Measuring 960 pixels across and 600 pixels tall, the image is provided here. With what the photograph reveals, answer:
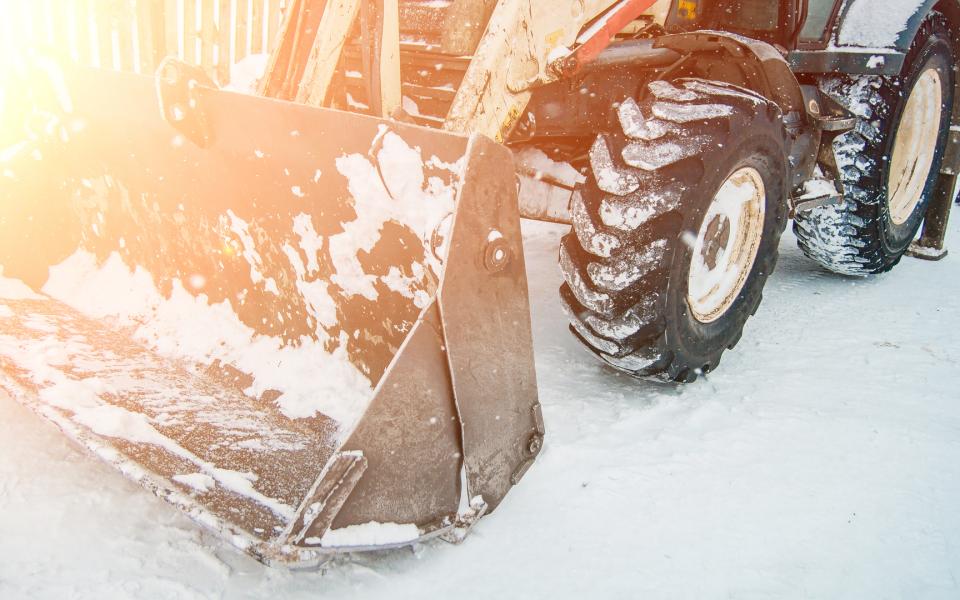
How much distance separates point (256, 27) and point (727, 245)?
683 centimetres

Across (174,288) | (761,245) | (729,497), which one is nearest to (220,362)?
(174,288)

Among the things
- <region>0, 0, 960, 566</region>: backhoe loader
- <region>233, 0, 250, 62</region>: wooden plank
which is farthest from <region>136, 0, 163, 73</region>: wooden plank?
<region>0, 0, 960, 566</region>: backhoe loader

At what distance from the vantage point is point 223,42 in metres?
7.40

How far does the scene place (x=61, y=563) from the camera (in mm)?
1603

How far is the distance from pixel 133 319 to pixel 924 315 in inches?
148

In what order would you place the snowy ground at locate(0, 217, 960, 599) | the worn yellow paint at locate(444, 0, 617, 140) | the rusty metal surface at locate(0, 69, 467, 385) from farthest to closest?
the worn yellow paint at locate(444, 0, 617, 140) < the rusty metal surface at locate(0, 69, 467, 385) < the snowy ground at locate(0, 217, 960, 599)

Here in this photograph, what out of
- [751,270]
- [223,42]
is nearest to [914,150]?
[751,270]

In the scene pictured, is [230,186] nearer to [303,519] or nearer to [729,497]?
[303,519]

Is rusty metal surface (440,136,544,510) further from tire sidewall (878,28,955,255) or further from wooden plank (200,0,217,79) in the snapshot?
wooden plank (200,0,217,79)

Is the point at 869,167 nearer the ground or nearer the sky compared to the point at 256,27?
nearer the ground

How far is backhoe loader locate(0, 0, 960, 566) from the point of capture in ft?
5.24

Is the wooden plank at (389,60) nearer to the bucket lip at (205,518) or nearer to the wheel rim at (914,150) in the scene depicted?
the bucket lip at (205,518)

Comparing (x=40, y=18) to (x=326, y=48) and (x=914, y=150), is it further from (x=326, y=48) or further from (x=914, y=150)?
(x=914, y=150)

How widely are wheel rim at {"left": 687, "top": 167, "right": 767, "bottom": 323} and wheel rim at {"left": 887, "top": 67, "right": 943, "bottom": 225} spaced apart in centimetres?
185
